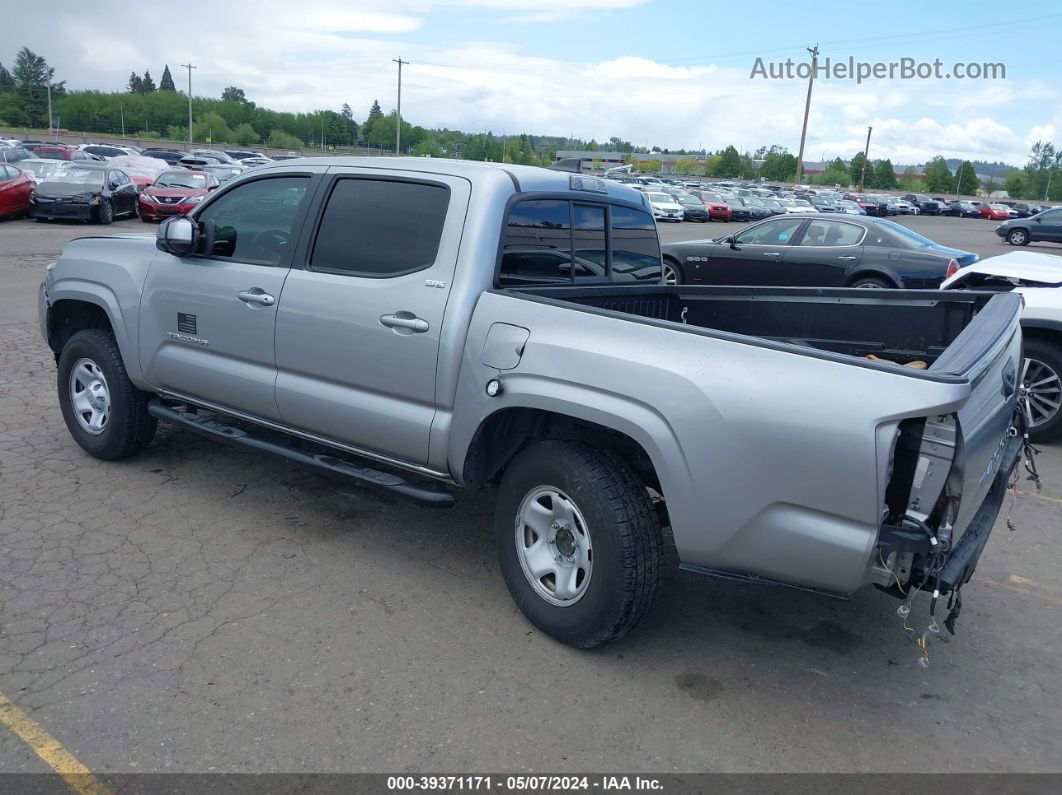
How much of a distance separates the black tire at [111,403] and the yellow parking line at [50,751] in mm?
2450

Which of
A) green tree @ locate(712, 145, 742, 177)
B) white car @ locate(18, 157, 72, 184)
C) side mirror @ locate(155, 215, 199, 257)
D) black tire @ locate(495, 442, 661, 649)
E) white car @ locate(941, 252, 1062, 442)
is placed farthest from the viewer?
green tree @ locate(712, 145, 742, 177)

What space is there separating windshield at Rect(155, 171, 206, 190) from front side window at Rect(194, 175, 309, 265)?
2046 cm

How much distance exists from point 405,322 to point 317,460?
98 cm

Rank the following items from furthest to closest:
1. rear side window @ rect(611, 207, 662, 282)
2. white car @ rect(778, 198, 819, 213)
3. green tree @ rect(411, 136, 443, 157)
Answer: white car @ rect(778, 198, 819, 213) → green tree @ rect(411, 136, 443, 157) → rear side window @ rect(611, 207, 662, 282)

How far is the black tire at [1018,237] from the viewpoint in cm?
3566

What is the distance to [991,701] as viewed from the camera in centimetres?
351

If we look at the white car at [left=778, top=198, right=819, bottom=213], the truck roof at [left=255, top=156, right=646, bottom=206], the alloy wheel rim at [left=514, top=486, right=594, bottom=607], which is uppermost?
the white car at [left=778, top=198, right=819, bottom=213]

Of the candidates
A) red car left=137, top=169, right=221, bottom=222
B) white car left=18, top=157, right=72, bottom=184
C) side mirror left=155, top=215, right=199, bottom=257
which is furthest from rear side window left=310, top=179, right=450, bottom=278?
white car left=18, top=157, right=72, bottom=184

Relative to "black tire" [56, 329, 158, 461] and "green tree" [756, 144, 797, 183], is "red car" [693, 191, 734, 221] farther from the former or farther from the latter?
"green tree" [756, 144, 797, 183]

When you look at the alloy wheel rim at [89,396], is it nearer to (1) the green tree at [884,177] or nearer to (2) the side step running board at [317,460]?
(2) the side step running board at [317,460]

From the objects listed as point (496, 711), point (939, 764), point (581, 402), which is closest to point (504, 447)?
point (581, 402)

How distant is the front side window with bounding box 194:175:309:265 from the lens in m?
4.71

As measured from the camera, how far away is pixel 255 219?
16.0ft
